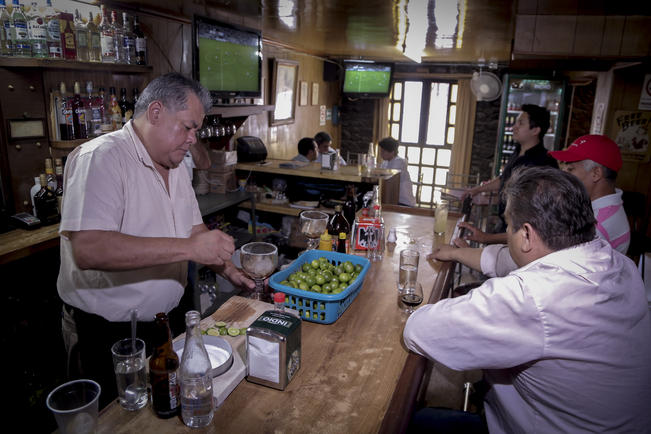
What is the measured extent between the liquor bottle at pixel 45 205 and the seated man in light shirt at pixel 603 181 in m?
3.00

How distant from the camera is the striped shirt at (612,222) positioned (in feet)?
7.66

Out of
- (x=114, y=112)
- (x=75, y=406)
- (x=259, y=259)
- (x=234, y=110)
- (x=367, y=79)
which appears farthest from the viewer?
(x=367, y=79)

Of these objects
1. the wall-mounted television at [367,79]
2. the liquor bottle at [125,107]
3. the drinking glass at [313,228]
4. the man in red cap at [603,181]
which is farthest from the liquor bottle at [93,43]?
the wall-mounted television at [367,79]

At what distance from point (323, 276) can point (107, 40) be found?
2.47 meters

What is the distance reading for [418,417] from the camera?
172 centimetres

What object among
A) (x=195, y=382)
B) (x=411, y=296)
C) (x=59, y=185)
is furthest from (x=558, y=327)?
(x=59, y=185)

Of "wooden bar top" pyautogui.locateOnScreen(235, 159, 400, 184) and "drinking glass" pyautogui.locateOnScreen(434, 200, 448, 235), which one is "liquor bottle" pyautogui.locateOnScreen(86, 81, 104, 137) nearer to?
"wooden bar top" pyautogui.locateOnScreen(235, 159, 400, 184)

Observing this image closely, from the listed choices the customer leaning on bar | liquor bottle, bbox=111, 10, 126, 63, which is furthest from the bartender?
liquor bottle, bbox=111, 10, 126, 63

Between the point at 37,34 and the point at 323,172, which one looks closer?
the point at 37,34

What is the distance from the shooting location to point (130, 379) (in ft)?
3.86

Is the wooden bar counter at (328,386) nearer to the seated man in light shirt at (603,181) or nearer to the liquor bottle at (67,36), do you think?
the seated man in light shirt at (603,181)

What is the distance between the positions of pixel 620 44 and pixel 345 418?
4112 millimetres

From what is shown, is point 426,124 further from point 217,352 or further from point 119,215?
point 217,352

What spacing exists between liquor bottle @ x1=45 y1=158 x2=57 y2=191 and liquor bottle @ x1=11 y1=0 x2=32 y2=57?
62 centimetres
